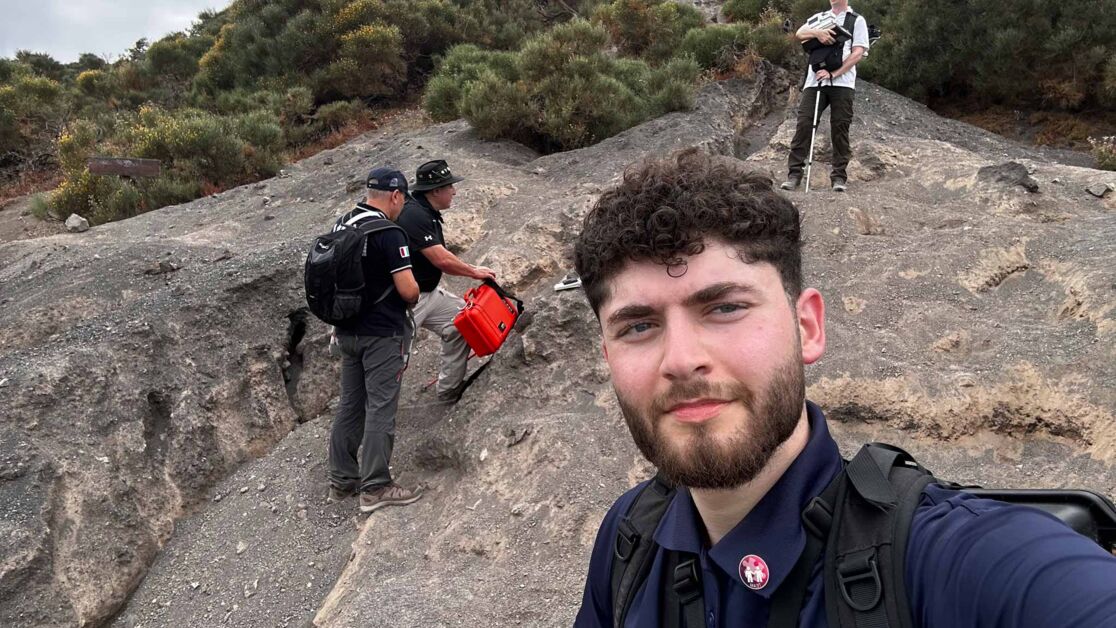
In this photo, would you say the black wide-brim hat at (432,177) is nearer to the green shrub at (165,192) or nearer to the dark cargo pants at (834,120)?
the dark cargo pants at (834,120)

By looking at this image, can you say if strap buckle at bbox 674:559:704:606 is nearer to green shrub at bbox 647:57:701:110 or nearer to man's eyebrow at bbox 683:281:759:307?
man's eyebrow at bbox 683:281:759:307

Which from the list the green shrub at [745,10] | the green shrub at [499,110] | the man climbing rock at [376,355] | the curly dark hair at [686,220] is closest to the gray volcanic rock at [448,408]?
the man climbing rock at [376,355]

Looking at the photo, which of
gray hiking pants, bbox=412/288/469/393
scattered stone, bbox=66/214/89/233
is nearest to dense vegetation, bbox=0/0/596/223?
scattered stone, bbox=66/214/89/233

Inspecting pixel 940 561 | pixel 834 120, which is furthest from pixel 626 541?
pixel 834 120

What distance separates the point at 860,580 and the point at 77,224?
13.0 metres

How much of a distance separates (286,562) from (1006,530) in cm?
490

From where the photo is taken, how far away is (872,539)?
1.33 m

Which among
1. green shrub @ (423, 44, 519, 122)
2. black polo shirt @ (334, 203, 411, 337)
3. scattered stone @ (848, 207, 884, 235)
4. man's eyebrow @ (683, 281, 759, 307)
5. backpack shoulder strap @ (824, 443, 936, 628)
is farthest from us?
green shrub @ (423, 44, 519, 122)

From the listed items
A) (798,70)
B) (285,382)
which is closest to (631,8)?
(798,70)

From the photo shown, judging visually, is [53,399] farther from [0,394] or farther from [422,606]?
[422,606]

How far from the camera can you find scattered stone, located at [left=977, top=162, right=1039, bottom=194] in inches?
280

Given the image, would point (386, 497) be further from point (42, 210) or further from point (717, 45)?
point (717, 45)

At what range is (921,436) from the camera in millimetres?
4637

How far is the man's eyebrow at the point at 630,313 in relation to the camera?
1738mm
